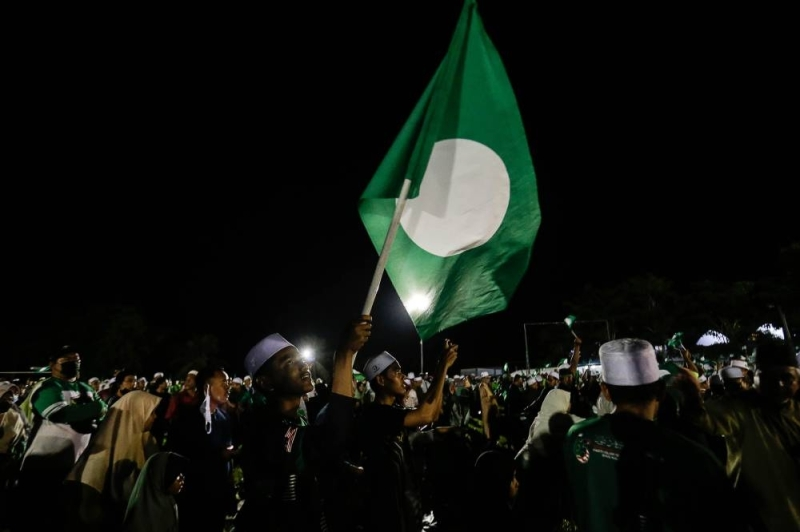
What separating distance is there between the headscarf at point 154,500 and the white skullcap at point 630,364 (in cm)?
324

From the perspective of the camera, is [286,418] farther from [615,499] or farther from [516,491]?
[516,491]

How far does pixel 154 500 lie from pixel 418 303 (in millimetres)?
2477

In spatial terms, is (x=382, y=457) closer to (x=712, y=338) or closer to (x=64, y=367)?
(x=64, y=367)

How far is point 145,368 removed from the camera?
54375mm

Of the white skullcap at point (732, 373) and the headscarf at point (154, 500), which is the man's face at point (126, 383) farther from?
the white skullcap at point (732, 373)

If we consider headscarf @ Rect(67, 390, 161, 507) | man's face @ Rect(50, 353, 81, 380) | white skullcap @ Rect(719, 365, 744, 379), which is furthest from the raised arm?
white skullcap @ Rect(719, 365, 744, 379)

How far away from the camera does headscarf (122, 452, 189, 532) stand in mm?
3725

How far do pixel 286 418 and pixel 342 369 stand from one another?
652 millimetres

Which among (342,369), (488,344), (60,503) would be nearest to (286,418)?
(342,369)

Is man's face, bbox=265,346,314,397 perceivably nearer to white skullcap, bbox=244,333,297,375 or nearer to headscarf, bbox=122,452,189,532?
white skullcap, bbox=244,333,297,375

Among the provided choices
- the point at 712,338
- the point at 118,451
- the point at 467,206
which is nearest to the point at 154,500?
the point at 118,451

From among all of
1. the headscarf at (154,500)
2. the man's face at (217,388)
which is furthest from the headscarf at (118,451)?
the man's face at (217,388)

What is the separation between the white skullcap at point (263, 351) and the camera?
10.2ft

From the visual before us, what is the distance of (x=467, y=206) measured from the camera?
140 inches
